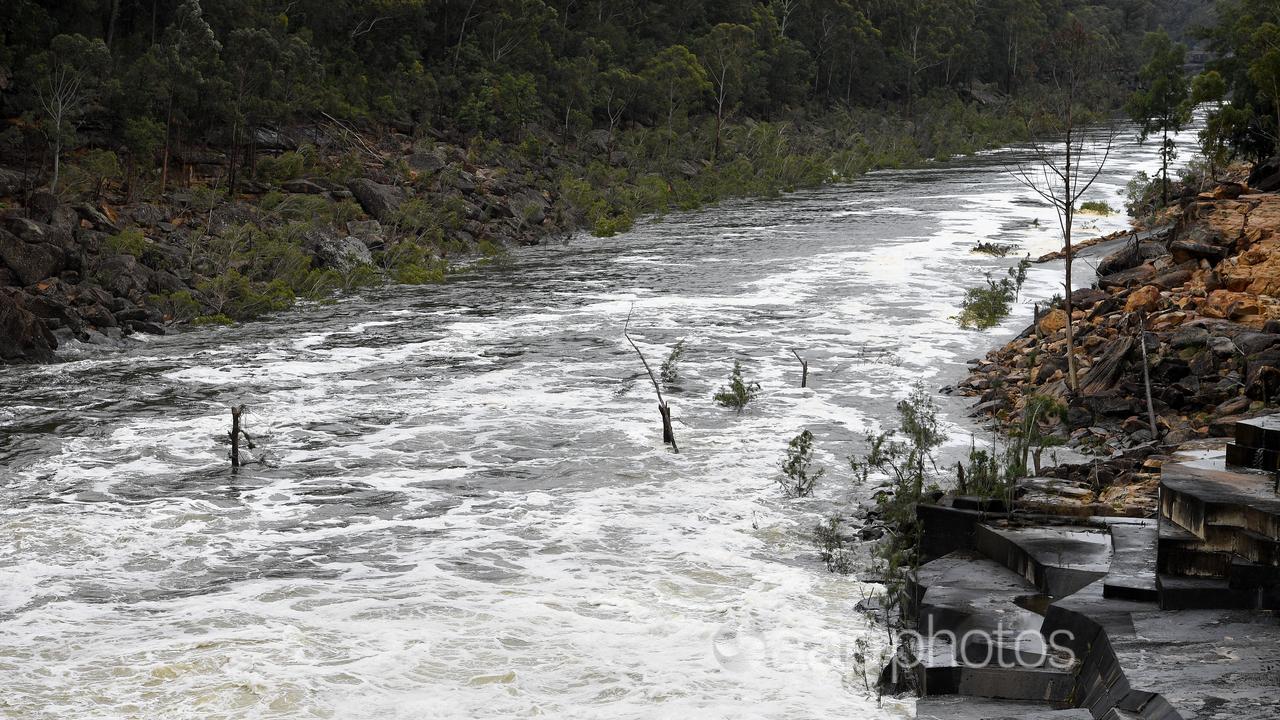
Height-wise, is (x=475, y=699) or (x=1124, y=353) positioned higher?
(x=1124, y=353)

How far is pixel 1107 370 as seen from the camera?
14.7 metres

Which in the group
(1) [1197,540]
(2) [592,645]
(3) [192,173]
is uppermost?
(3) [192,173]

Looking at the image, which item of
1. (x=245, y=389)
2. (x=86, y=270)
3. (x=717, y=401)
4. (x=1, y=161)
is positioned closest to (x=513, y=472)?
(x=717, y=401)

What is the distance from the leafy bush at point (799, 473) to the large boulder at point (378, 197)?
65.6 feet

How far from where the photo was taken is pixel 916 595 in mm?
9102

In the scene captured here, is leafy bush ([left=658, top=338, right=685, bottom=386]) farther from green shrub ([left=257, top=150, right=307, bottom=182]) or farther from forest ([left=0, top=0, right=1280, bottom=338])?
green shrub ([left=257, top=150, right=307, bottom=182])

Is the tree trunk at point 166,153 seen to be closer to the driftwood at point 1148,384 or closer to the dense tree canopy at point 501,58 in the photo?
the dense tree canopy at point 501,58

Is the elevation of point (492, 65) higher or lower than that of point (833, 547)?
higher

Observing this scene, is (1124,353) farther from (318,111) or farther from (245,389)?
(318,111)

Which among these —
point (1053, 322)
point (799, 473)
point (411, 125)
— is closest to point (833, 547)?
point (799, 473)

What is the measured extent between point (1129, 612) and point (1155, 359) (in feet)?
25.3

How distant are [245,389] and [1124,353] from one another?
37.5 ft

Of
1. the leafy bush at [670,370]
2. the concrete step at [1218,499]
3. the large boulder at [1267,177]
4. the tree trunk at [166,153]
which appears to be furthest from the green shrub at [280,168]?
the concrete step at [1218,499]

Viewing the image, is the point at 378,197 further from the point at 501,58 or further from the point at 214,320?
the point at 501,58
